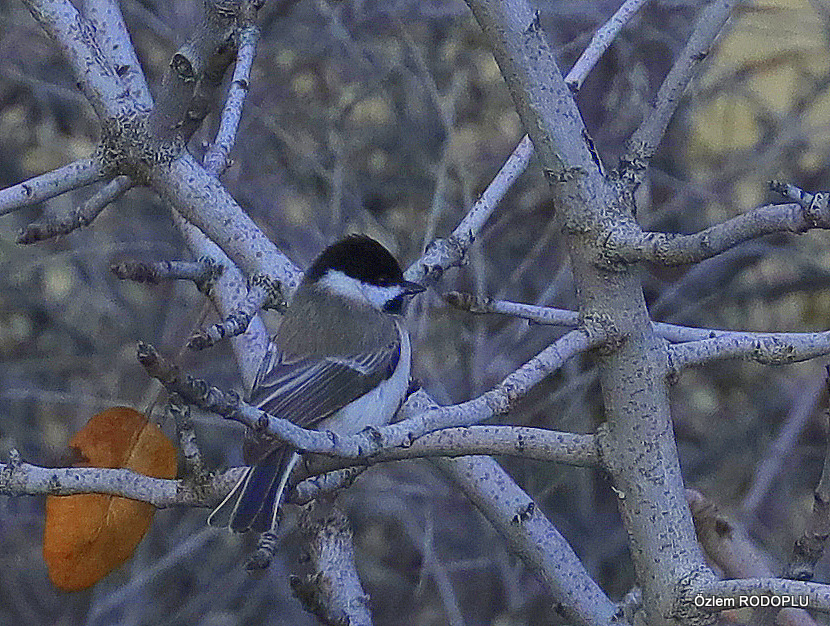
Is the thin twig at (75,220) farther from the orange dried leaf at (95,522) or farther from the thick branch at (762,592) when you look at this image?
the thick branch at (762,592)

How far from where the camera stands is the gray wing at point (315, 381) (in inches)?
91.7

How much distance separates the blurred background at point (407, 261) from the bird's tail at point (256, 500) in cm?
221

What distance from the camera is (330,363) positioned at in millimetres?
2607

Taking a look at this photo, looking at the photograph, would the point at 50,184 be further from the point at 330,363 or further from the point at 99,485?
the point at 330,363

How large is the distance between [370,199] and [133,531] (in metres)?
3.23

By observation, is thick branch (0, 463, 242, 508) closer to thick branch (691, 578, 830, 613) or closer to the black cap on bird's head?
thick branch (691, 578, 830, 613)

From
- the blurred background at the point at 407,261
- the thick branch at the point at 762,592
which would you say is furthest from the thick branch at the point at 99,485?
the blurred background at the point at 407,261

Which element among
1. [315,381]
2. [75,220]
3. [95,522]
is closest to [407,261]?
[315,381]

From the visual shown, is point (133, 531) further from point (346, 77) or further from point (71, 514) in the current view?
point (346, 77)

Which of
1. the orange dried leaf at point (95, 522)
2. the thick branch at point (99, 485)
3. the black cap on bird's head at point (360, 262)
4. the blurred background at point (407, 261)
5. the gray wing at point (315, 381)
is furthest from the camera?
the blurred background at point (407, 261)

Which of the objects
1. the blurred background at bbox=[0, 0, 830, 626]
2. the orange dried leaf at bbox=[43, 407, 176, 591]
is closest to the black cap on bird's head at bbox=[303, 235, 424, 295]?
the orange dried leaf at bbox=[43, 407, 176, 591]

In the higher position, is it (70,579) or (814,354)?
(814,354)

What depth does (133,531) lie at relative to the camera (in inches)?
70.7

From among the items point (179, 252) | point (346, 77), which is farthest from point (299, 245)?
point (346, 77)
